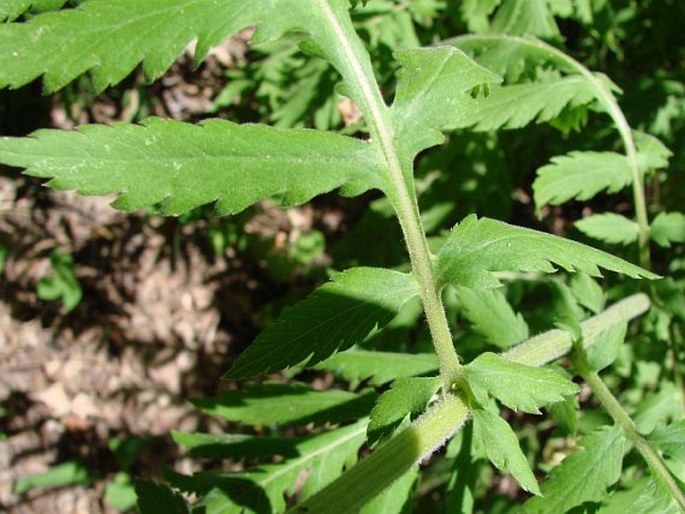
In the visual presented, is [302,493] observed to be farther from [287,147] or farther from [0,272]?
[0,272]

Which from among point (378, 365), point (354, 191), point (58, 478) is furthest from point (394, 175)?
point (58, 478)

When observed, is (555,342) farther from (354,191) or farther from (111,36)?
(111,36)

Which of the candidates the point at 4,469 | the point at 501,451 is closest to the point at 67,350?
the point at 4,469

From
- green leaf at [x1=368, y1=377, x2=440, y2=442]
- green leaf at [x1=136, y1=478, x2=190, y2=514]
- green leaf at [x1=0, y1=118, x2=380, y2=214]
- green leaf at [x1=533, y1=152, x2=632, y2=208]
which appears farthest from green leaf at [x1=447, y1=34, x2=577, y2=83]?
green leaf at [x1=136, y1=478, x2=190, y2=514]

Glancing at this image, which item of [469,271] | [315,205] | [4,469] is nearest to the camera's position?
[469,271]

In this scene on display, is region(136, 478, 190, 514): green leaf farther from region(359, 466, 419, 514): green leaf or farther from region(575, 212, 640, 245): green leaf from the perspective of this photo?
region(575, 212, 640, 245): green leaf

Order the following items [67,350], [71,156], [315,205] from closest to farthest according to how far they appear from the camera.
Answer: [71,156]
[67,350]
[315,205]

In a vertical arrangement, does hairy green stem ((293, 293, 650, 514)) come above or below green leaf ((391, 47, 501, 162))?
below
